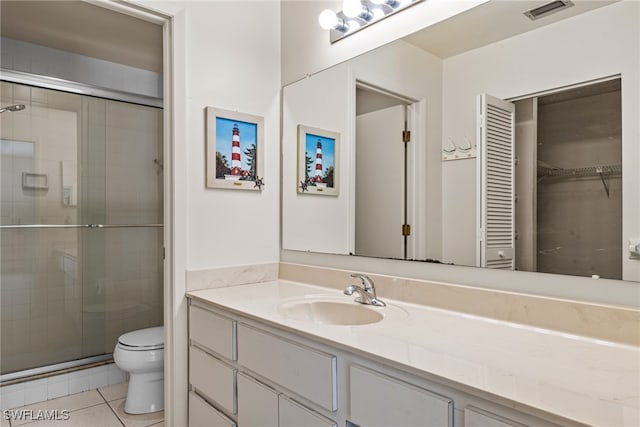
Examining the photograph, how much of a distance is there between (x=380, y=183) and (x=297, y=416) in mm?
981

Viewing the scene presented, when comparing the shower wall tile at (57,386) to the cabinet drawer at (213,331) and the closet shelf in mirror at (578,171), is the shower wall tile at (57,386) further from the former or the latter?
the closet shelf in mirror at (578,171)

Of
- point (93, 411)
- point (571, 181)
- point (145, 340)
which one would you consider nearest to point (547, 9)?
point (571, 181)

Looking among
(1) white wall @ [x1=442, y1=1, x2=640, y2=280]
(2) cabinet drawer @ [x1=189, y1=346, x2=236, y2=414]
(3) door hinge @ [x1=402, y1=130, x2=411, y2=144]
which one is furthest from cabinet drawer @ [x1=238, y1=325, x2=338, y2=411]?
(3) door hinge @ [x1=402, y1=130, x2=411, y2=144]

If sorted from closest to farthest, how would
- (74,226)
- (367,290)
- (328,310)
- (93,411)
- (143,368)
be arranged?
(367,290) < (328,310) < (143,368) < (93,411) < (74,226)

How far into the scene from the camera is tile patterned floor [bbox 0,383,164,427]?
2.12 metres

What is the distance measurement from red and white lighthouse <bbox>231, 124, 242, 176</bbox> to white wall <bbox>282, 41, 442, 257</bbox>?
0.86 feet

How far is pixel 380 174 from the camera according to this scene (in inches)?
68.3

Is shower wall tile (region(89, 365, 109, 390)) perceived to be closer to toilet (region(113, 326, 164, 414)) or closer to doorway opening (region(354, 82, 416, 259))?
toilet (region(113, 326, 164, 414))

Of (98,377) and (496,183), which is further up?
(496,183)

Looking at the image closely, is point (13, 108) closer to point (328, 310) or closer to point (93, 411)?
point (93, 411)

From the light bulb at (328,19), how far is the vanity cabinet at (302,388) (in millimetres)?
1320

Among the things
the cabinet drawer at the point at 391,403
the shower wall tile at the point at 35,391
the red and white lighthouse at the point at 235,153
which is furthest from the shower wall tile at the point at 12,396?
the cabinet drawer at the point at 391,403

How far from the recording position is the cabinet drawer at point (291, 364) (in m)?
1.09

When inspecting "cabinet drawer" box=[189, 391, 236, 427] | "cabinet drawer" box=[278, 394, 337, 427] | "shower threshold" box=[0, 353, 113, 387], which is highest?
"cabinet drawer" box=[278, 394, 337, 427]
